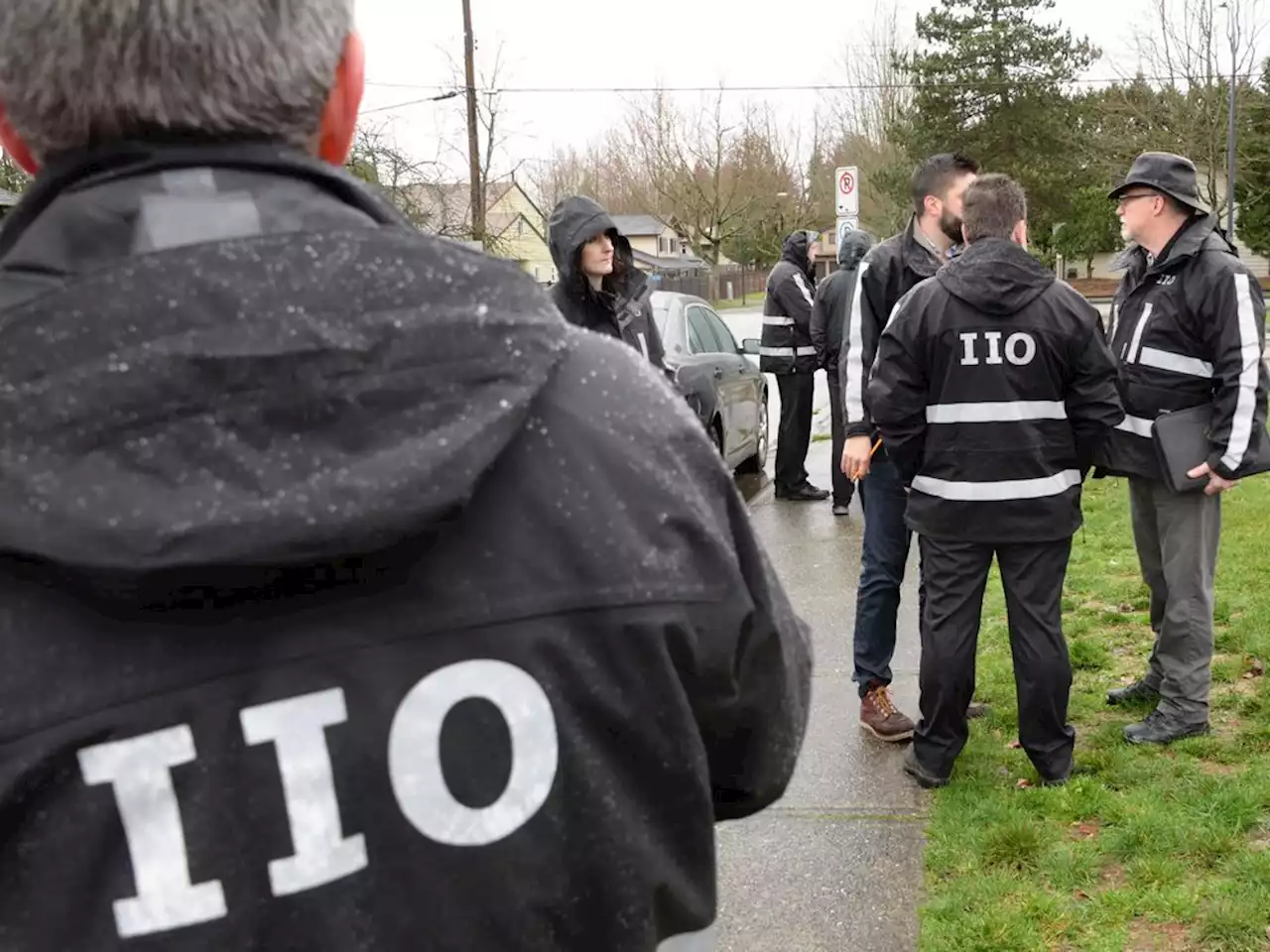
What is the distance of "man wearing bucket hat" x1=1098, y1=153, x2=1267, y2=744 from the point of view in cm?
402

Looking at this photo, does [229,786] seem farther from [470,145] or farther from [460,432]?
[470,145]

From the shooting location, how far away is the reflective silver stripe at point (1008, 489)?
12.3 feet

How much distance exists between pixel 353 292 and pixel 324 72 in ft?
0.78

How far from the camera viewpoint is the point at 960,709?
3.98 m

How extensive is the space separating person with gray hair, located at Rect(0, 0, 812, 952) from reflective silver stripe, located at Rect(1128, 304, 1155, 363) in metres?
3.66

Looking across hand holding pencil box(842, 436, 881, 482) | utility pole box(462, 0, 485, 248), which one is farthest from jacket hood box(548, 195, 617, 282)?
utility pole box(462, 0, 485, 248)

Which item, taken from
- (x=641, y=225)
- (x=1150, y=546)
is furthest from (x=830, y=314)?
(x=641, y=225)

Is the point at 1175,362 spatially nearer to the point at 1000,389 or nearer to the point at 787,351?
the point at 1000,389

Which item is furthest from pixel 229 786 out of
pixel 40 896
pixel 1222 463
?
pixel 1222 463

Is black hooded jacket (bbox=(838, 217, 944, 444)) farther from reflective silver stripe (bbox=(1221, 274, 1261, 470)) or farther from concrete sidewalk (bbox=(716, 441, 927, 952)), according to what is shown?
concrete sidewalk (bbox=(716, 441, 927, 952))

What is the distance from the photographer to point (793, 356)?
29.0 ft

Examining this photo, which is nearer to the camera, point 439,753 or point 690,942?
point 439,753

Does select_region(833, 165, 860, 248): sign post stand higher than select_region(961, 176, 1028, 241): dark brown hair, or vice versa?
select_region(833, 165, 860, 248): sign post

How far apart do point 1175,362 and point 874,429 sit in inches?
42.7
